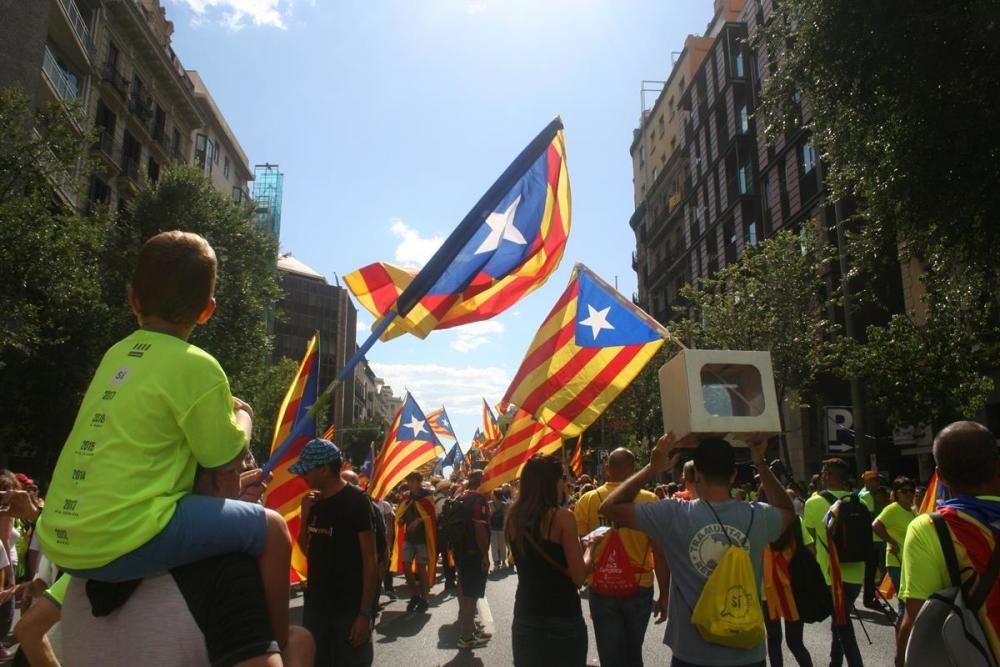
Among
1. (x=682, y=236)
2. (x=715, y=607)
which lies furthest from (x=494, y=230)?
(x=682, y=236)

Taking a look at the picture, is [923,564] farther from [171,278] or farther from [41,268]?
[41,268]

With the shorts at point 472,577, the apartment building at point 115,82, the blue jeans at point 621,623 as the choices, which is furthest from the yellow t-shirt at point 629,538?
the apartment building at point 115,82

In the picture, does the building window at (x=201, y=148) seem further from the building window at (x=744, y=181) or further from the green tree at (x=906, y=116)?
the green tree at (x=906, y=116)

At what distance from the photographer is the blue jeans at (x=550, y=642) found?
4098 mm

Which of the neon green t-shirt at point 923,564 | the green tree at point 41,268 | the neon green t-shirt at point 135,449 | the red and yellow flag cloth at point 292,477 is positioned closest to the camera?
the neon green t-shirt at point 135,449

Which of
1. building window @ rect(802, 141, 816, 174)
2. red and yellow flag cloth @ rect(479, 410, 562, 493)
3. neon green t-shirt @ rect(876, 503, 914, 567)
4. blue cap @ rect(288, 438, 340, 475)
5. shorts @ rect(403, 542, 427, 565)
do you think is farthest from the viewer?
building window @ rect(802, 141, 816, 174)

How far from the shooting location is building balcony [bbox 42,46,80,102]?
23.4 meters

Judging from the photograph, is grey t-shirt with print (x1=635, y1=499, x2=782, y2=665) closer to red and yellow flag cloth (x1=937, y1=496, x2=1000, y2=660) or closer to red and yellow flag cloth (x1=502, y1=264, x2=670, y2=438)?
red and yellow flag cloth (x1=937, y1=496, x2=1000, y2=660)

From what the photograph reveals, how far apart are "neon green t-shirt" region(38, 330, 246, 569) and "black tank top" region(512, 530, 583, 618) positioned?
2492 mm

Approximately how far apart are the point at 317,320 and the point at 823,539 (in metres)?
79.6

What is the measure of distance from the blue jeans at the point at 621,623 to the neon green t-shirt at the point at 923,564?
2.29 meters

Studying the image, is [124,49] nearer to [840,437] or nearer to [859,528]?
[840,437]

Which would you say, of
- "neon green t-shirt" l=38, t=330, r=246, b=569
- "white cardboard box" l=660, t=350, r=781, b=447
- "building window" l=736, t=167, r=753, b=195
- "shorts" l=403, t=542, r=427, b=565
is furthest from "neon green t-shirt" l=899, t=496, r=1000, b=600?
"building window" l=736, t=167, r=753, b=195

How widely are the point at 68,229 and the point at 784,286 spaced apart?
19.0m
